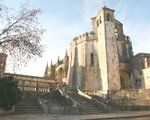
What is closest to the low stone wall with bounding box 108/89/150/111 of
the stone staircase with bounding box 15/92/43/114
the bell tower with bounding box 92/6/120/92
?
the bell tower with bounding box 92/6/120/92

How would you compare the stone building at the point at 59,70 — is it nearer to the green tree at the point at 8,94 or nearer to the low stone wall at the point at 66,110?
the low stone wall at the point at 66,110

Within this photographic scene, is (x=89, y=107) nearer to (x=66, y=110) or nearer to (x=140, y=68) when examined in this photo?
(x=66, y=110)

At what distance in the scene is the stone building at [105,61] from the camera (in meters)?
34.2

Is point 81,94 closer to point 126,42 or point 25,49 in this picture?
point 25,49

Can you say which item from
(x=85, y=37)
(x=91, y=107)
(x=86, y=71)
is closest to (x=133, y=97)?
(x=91, y=107)

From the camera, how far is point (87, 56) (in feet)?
126

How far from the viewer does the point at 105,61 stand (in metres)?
34.6

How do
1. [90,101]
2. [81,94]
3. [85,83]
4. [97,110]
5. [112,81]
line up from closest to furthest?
[97,110], [90,101], [81,94], [112,81], [85,83]

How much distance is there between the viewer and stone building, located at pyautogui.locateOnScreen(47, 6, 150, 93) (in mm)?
34219

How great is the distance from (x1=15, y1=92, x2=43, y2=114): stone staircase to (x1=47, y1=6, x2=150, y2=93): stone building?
1580 centimetres

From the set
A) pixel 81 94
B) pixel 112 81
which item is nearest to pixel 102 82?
pixel 112 81

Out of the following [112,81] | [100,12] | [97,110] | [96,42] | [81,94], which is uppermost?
[100,12]

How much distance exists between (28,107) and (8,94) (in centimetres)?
306

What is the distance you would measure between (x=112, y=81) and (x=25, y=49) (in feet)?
65.9
